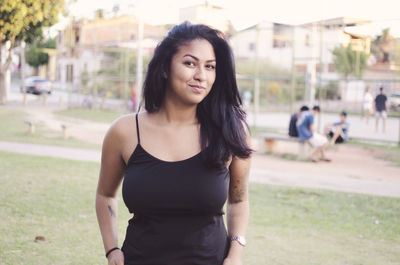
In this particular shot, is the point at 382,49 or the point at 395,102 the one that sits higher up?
the point at 382,49

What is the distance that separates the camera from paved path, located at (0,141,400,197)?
29.1 feet

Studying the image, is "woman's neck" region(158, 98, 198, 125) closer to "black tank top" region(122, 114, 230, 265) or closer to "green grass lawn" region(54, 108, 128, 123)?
"black tank top" region(122, 114, 230, 265)

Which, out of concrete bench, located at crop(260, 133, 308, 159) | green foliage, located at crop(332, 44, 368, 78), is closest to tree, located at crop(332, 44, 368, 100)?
green foliage, located at crop(332, 44, 368, 78)

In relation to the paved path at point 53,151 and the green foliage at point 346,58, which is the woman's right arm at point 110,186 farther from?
the green foliage at point 346,58

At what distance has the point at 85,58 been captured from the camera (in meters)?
54.1

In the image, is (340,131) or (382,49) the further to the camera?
(382,49)

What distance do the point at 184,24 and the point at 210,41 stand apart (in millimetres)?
141

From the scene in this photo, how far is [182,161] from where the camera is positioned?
209 cm

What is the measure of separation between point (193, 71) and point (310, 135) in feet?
36.0

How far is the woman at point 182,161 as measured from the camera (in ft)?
6.64

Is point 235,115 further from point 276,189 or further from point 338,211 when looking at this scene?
point 276,189

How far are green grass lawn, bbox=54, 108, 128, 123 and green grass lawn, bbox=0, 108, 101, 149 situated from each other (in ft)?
10.9

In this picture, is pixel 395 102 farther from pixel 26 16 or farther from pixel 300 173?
pixel 26 16

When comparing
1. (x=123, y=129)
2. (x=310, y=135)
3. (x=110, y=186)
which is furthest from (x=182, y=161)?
(x=310, y=135)
